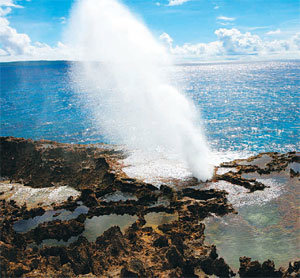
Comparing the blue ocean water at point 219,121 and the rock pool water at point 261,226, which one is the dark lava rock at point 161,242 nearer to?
the rock pool water at point 261,226

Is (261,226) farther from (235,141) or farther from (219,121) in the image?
(219,121)

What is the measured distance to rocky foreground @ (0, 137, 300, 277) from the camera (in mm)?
22172

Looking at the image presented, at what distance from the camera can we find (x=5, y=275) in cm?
2080

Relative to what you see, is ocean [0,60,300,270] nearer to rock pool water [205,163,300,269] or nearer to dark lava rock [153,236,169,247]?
rock pool water [205,163,300,269]

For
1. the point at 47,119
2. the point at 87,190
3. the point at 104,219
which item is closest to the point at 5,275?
the point at 104,219

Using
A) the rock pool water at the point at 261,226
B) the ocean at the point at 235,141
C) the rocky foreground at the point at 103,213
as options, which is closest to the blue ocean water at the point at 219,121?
the ocean at the point at 235,141

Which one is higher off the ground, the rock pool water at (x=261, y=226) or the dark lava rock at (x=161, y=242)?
the dark lava rock at (x=161, y=242)

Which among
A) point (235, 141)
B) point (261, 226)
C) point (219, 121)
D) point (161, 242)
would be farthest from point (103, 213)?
point (219, 121)

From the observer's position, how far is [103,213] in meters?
31.6

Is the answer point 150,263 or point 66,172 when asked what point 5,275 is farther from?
point 66,172

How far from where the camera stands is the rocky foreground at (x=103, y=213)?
22.2 meters

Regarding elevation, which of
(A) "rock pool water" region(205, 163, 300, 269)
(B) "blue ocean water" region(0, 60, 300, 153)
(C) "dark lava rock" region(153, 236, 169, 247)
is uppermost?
(B) "blue ocean water" region(0, 60, 300, 153)

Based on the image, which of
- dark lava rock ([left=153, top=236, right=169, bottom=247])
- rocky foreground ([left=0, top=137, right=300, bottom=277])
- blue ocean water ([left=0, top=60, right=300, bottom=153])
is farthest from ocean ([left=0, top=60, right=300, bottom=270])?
dark lava rock ([left=153, top=236, right=169, bottom=247])

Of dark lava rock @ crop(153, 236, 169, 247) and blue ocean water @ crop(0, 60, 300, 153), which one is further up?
blue ocean water @ crop(0, 60, 300, 153)
